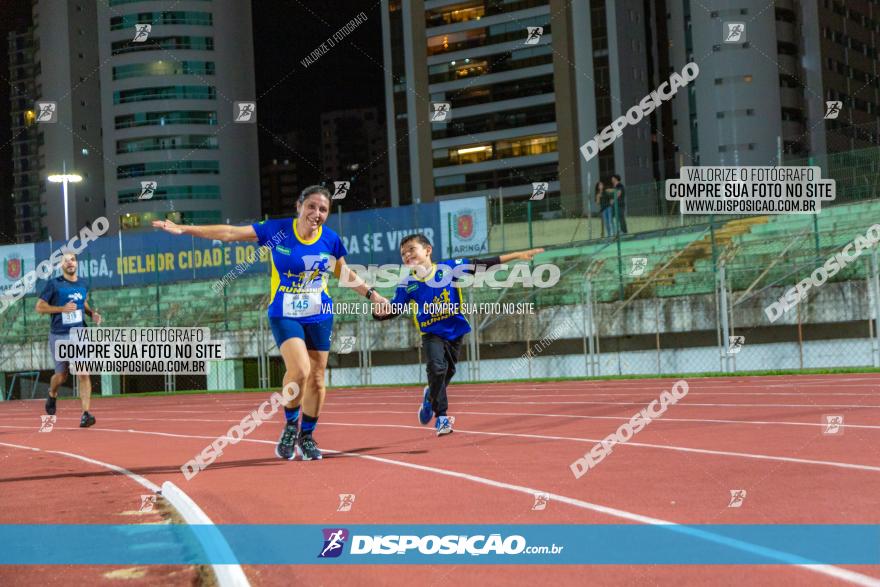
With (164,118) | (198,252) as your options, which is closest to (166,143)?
(164,118)

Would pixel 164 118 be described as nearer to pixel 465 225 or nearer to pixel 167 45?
pixel 167 45

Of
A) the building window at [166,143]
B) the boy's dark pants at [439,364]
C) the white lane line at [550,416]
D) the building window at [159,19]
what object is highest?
the building window at [159,19]

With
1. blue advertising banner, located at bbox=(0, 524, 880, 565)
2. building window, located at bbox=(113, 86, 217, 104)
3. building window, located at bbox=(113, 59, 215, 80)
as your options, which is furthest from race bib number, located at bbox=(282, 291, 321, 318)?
building window, located at bbox=(113, 59, 215, 80)

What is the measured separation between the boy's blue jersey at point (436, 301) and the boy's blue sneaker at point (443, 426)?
31.9 inches

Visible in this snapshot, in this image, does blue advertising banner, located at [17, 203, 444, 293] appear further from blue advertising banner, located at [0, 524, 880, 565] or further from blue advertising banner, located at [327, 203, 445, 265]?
blue advertising banner, located at [0, 524, 880, 565]

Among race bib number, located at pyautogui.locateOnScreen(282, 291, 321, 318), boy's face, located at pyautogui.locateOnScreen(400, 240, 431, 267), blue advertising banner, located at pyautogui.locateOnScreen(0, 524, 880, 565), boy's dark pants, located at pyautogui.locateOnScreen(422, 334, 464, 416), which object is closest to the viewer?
blue advertising banner, located at pyautogui.locateOnScreen(0, 524, 880, 565)

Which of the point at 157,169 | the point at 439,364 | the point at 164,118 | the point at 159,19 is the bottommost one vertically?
the point at 439,364

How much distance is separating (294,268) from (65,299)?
6.84 metres

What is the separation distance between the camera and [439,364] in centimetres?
1029

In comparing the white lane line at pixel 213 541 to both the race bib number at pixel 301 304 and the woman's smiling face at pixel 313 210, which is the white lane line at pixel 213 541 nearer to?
the race bib number at pixel 301 304

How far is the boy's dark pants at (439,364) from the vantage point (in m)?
10.3

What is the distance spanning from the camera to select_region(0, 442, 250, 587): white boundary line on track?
13.4ft

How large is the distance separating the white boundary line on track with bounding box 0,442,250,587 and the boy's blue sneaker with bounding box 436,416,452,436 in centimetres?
315

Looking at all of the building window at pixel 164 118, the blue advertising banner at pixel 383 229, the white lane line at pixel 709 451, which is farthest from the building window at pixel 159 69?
the white lane line at pixel 709 451
